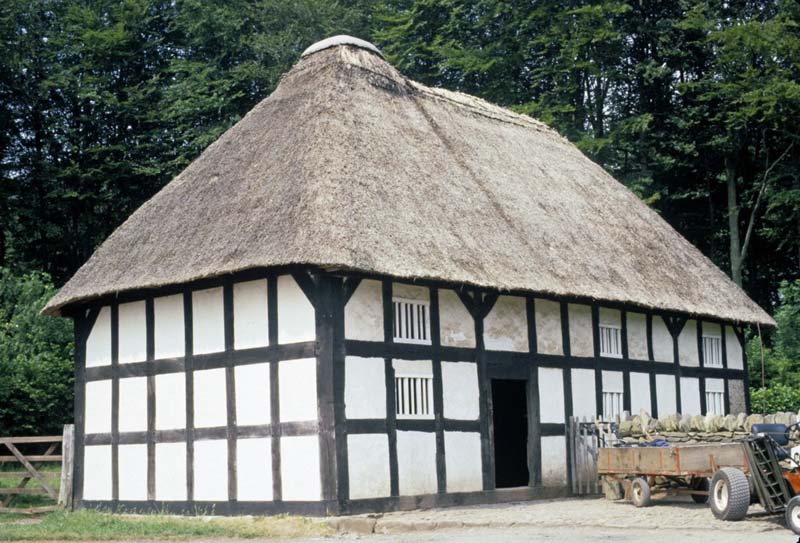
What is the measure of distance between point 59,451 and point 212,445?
15096mm

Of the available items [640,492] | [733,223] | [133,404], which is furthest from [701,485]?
[733,223]

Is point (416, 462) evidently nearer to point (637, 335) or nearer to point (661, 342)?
point (637, 335)

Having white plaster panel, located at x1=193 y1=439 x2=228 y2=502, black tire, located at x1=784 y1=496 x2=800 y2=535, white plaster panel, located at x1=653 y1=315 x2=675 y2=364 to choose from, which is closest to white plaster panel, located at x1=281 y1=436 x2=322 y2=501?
white plaster panel, located at x1=193 y1=439 x2=228 y2=502

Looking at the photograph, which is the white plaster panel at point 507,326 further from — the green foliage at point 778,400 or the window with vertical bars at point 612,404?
the green foliage at point 778,400

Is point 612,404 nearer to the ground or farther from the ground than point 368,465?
farther from the ground

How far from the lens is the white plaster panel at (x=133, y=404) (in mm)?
19328

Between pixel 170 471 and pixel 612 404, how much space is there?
28.4ft

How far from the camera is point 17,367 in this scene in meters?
26.6

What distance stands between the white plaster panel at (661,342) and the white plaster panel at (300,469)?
9.42 metres

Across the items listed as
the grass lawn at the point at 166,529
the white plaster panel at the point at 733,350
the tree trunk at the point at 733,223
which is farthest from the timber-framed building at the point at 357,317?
the tree trunk at the point at 733,223

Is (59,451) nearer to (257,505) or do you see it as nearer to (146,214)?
(146,214)

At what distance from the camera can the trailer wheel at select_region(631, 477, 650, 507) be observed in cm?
1691

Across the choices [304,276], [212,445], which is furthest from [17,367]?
[304,276]

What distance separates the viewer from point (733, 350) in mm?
25719
